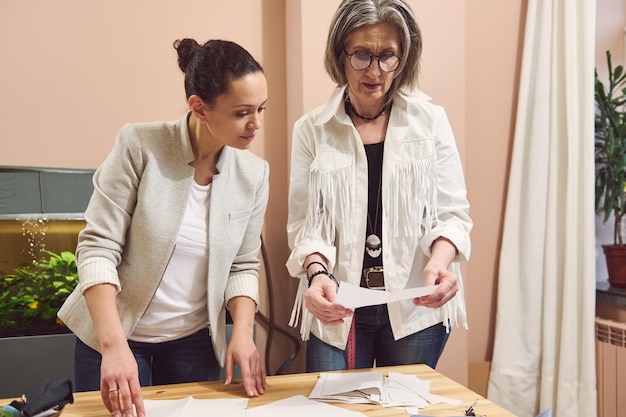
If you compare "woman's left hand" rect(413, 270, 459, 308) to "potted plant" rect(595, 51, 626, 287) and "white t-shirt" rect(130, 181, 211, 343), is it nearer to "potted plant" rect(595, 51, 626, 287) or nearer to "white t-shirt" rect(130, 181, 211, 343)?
"white t-shirt" rect(130, 181, 211, 343)

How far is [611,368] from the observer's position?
2604 millimetres

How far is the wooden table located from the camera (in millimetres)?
1236

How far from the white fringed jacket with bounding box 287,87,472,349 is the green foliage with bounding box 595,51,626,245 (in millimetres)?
1363

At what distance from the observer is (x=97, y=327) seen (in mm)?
→ 1279

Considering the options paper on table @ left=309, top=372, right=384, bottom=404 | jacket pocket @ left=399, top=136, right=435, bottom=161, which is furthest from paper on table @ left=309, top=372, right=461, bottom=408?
jacket pocket @ left=399, top=136, right=435, bottom=161

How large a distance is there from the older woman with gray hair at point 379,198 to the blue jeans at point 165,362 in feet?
0.85

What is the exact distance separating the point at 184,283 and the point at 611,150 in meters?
2.00

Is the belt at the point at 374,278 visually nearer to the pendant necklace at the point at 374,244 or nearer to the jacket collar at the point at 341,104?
the pendant necklace at the point at 374,244

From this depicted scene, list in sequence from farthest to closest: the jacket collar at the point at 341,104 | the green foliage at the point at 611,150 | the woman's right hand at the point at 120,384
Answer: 1. the green foliage at the point at 611,150
2. the jacket collar at the point at 341,104
3. the woman's right hand at the point at 120,384

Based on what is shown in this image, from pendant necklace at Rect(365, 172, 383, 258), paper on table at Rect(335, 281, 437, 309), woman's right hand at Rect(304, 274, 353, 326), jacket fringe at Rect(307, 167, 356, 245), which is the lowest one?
woman's right hand at Rect(304, 274, 353, 326)

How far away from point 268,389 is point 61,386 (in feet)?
1.37

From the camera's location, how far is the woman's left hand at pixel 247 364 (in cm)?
135

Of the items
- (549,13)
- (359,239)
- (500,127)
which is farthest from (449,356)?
(549,13)

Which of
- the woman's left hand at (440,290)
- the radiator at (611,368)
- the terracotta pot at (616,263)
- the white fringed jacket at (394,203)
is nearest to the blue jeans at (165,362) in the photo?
the white fringed jacket at (394,203)
